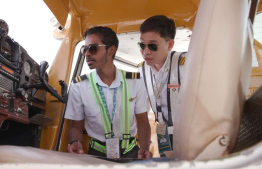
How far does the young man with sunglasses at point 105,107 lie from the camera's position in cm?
210

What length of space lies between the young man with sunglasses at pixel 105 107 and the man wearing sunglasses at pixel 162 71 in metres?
0.13

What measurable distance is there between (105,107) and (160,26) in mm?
945

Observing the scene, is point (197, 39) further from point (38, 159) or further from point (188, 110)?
point (38, 159)

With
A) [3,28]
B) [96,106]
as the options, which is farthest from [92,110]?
[3,28]

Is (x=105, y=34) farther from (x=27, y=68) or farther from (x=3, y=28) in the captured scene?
(x=3, y=28)

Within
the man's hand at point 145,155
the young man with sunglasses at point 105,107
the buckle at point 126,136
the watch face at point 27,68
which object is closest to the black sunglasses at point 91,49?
the young man with sunglasses at point 105,107

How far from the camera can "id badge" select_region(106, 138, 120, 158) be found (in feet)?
6.54

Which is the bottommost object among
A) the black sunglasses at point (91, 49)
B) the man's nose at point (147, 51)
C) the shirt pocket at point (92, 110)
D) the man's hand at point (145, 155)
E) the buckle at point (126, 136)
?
the man's hand at point (145, 155)

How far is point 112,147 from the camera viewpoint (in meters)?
2.01

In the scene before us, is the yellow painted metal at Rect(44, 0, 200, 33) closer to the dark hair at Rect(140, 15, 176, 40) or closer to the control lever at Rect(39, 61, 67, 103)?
the dark hair at Rect(140, 15, 176, 40)

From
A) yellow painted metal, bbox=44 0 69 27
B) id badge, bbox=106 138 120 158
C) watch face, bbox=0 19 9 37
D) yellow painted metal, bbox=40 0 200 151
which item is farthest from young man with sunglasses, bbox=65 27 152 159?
watch face, bbox=0 19 9 37

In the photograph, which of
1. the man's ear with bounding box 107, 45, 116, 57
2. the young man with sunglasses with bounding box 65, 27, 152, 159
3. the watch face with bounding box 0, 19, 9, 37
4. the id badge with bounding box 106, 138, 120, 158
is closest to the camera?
the watch face with bounding box 0, 19, 9, 37

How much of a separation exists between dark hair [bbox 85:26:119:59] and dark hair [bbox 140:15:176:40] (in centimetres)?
38

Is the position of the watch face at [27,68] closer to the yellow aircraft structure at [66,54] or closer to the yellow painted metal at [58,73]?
the yellow aircraft structure at [66,54]
